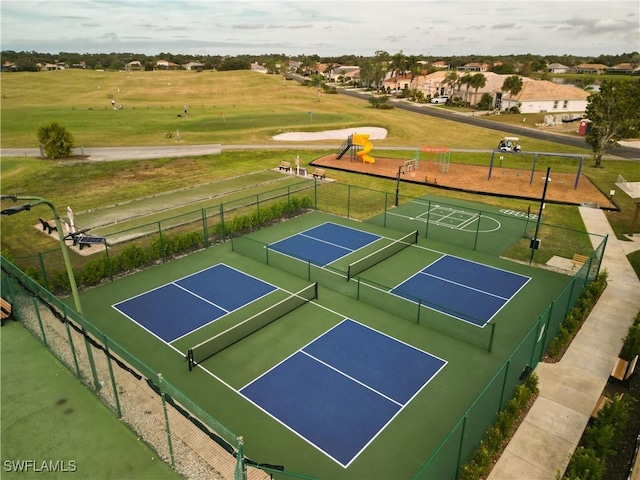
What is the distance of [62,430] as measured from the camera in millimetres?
11984

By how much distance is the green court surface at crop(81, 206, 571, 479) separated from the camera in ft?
39.0

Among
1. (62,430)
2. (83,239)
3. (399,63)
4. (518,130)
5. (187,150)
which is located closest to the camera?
(62,430)

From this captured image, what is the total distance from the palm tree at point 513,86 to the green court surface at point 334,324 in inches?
2959

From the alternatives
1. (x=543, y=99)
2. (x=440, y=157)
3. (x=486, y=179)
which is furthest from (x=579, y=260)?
(x=543, y=99)

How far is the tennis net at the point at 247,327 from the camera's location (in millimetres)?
15109

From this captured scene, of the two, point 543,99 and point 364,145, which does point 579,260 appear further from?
point 543,99

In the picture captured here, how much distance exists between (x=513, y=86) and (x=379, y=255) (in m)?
83.1

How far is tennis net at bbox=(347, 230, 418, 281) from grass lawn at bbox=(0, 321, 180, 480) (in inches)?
444

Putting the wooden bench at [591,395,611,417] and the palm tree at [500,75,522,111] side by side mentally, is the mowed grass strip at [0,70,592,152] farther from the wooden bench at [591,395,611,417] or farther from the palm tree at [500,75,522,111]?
the wooden bench at [591,395,611,417]

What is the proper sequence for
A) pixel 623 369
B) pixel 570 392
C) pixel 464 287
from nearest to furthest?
pixel 570 392
pixel 623 369
pixel 464 287

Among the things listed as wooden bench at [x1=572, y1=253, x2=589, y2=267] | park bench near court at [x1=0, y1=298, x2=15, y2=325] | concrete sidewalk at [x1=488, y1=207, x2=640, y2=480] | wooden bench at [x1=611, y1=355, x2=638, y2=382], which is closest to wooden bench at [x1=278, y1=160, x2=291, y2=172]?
wooden bench at [x1=572, y1=253, x2=589, y2=267]

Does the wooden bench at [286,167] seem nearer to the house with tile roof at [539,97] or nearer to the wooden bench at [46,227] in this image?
the wooden bench at [46,227]

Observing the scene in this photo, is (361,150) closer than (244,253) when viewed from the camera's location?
No

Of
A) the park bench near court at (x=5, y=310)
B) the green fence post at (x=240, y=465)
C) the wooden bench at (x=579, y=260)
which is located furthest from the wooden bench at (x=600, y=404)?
the park bench near court at (x=5, y=310)
